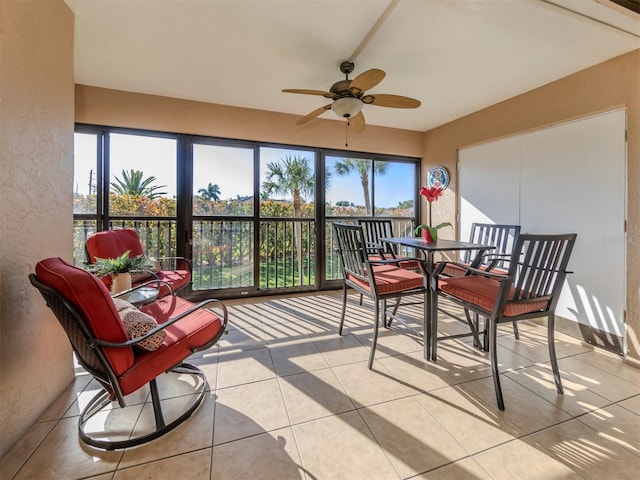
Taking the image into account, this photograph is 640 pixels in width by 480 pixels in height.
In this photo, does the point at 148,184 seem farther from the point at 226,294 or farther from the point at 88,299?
the point at 88,299

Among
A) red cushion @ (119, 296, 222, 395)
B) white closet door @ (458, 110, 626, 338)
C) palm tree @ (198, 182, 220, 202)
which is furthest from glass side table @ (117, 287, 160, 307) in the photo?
white closet door @ (458, 110, 626, 338)

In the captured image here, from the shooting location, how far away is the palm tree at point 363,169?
4.30 m

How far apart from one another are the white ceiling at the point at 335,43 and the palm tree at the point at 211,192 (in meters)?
1.12

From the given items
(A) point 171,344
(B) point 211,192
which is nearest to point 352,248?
(A) point 171,344

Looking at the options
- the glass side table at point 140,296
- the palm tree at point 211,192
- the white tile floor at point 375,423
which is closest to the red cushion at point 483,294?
the white tile floor at point 375,423

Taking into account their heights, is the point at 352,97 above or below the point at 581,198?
above

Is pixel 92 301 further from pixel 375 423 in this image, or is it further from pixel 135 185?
pixel 135 185

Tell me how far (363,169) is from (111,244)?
3.46m

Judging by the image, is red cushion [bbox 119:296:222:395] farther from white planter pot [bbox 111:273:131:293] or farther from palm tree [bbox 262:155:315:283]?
palm tree [bbox 262:155:315:283]

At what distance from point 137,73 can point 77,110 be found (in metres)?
0.88

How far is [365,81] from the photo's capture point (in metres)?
2.05

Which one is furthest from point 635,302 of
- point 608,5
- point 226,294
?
point 226,294

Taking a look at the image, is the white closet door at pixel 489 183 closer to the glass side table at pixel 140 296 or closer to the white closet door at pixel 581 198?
the white closet door at pixel 581 198

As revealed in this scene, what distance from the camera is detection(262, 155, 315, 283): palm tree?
3.93 metres
